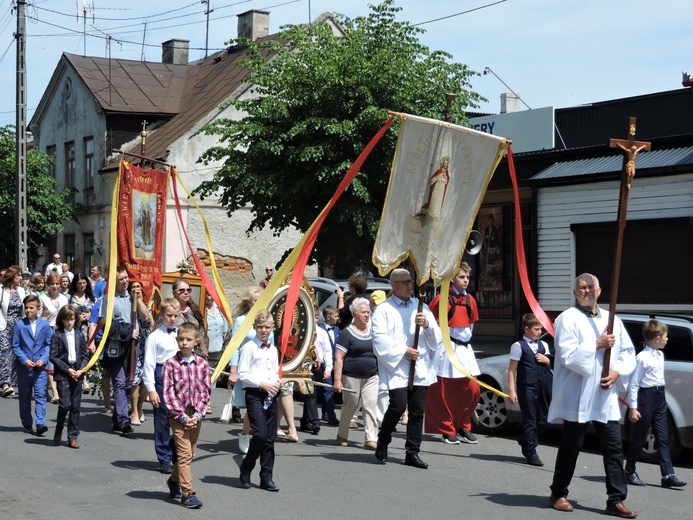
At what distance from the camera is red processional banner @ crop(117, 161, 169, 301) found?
1242 cm

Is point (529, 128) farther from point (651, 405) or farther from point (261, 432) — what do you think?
point (261, 432)

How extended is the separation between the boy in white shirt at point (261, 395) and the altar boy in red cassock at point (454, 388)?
2952mm

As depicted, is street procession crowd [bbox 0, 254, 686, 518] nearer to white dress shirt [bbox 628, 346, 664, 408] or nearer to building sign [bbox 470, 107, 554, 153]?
white dress shirt [bbox 628, 346, 664, 408]

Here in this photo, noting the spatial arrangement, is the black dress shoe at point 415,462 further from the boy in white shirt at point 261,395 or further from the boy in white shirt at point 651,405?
the boy in white shirt at point 651,405

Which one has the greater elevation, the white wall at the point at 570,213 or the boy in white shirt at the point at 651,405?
the white wall at the point at 570,213

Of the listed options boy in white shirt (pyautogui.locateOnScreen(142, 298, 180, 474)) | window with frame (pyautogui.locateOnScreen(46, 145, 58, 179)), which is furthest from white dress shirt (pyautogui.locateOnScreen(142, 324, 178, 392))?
window with frame (pyautogui.locateOnScreen(46, 145, 58, 179))

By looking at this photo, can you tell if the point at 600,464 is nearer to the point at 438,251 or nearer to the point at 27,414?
the point at 438,251

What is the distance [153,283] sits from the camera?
42.1 feet

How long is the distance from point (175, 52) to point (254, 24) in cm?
610

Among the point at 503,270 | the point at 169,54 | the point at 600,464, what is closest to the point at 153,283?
the point at 600,464

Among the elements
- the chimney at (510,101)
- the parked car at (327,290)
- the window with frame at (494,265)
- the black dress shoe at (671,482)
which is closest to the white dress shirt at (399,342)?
the black dress shoe at (671,482)

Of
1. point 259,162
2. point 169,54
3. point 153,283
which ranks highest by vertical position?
point 169,54

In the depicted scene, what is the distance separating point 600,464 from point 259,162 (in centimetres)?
1263

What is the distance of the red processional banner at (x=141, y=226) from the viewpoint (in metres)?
12.4
